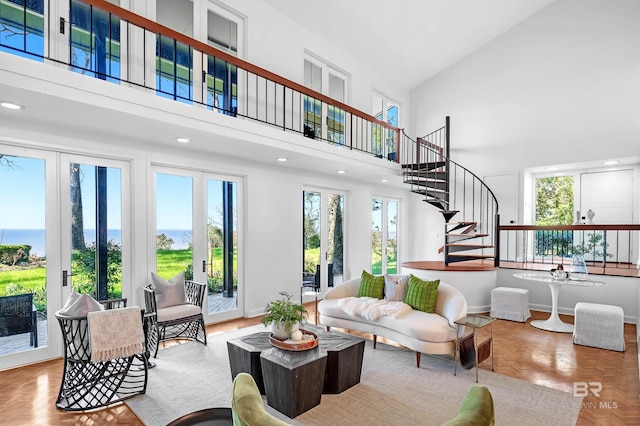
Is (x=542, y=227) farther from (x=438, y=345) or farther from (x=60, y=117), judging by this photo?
(x=60, y=117)

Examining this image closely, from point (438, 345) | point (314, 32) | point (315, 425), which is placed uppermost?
point (314, 32)

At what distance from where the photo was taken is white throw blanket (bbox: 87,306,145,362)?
2.84 meters

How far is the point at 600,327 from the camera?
4.27 m

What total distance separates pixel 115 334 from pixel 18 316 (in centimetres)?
165

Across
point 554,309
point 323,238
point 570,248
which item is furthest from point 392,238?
point 554,309

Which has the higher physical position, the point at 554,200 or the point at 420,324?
the point at 554,200

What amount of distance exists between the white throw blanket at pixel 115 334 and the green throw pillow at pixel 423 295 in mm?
2866

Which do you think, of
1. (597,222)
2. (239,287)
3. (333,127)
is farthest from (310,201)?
(597,222)

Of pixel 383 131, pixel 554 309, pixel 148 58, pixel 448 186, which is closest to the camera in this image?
pixel 148 58

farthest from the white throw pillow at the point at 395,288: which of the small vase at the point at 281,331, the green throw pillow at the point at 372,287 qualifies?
the small vase at the point at 281,331

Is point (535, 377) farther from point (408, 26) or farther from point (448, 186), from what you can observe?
point (408, 26)

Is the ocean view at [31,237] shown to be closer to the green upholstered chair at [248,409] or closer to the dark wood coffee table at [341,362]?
the dark wood coffee table at [341,362]

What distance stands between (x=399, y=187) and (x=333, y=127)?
2507mm

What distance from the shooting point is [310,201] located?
6863 mm
